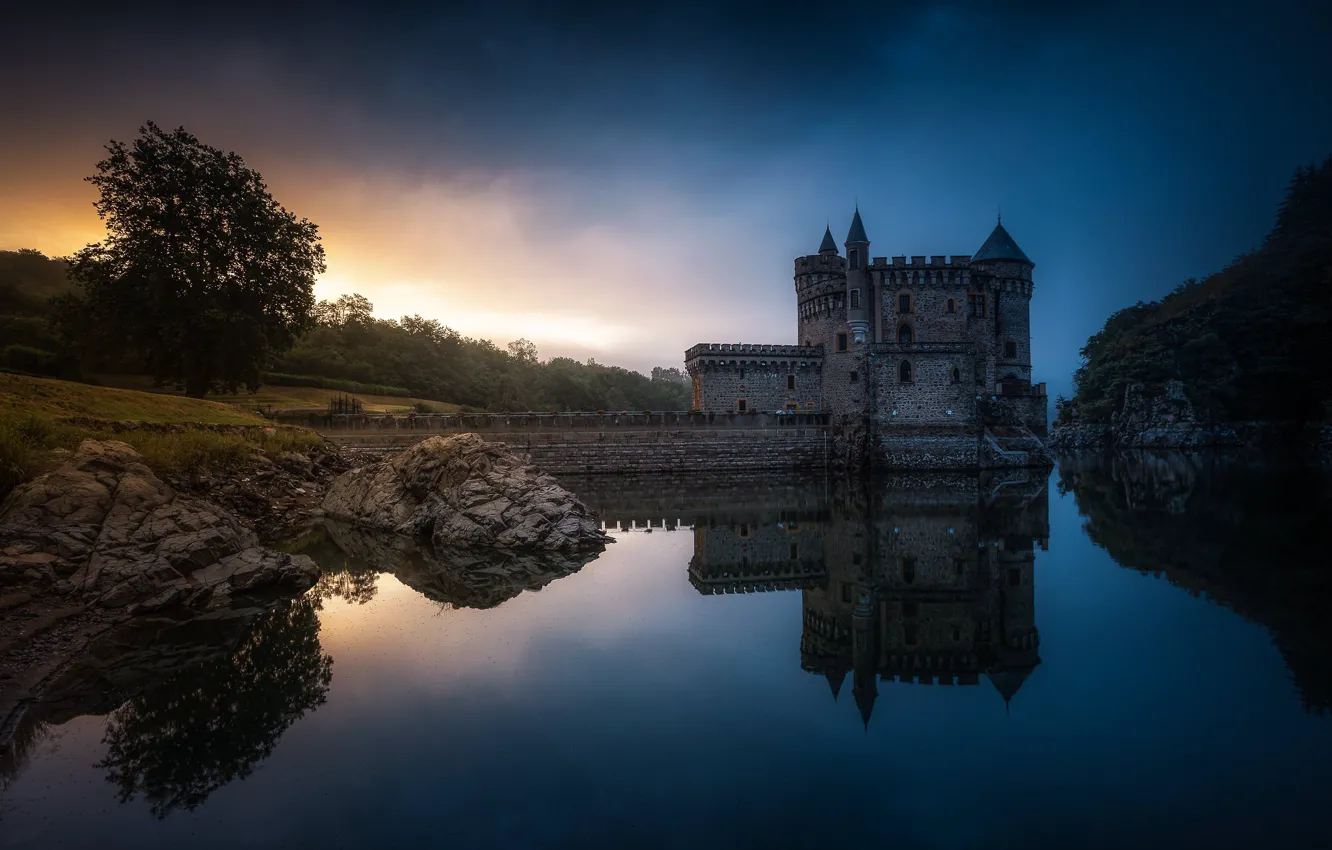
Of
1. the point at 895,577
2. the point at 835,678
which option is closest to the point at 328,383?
the point at 895,577

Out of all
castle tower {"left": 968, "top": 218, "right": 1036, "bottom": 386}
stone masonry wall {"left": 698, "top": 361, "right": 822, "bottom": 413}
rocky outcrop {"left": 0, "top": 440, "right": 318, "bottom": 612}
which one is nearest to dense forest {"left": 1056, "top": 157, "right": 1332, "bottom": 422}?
castle tower {"left": 968, "top": 218, "right": 1036, "bottom": 386}

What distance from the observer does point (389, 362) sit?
202 feet

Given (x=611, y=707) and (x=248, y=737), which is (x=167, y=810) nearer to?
(x=248, y=737)

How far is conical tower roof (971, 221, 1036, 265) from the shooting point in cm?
4556

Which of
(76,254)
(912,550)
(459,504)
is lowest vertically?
(912,550)

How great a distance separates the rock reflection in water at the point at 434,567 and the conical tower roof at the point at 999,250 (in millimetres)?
42437

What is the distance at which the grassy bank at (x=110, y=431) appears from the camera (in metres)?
12.1

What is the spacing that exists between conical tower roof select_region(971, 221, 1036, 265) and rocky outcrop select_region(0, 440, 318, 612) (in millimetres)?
47821

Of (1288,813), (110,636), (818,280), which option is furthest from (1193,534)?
(818,280)

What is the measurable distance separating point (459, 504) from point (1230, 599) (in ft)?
56.0

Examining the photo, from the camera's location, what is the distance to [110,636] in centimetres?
866

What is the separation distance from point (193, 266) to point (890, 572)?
34913 mm

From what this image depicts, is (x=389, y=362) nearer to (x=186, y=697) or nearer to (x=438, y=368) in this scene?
(x=438, y=368)

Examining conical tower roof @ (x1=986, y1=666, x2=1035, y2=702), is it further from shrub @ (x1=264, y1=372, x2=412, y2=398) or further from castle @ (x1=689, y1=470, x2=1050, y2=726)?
shrub @ (x1=264, y1=372, x2=412, y2=398)
